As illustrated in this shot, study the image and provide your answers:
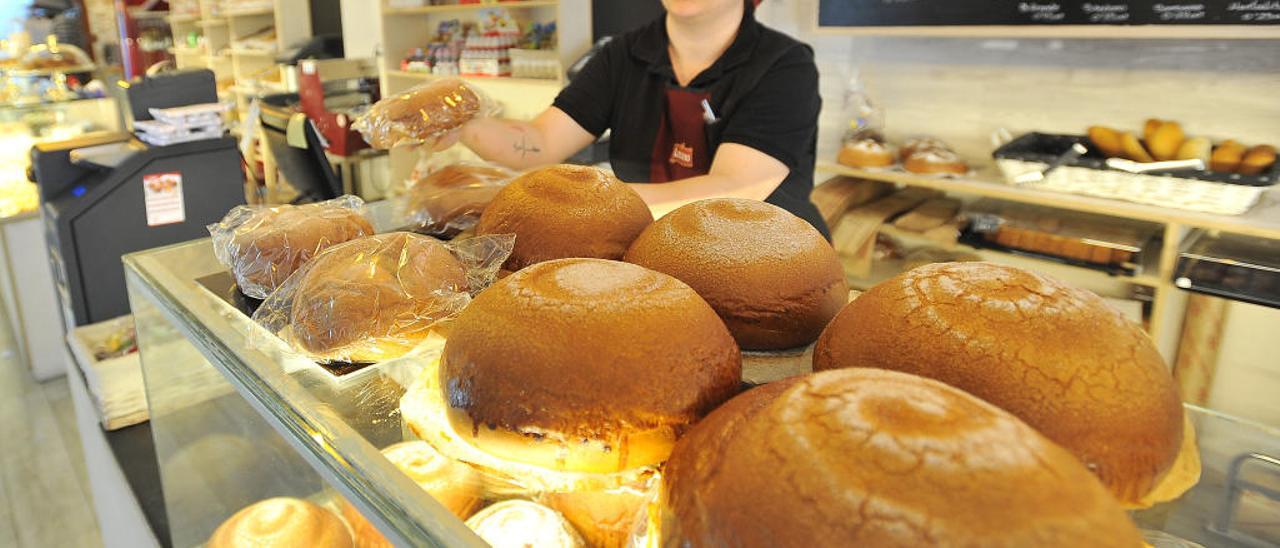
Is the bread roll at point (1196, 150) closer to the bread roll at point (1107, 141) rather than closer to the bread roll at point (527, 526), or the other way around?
the bread roll at point (1107, 141)

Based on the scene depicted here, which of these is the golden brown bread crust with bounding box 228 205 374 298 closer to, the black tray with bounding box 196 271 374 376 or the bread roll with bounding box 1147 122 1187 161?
the black tray with bounding box 196 271 374 376

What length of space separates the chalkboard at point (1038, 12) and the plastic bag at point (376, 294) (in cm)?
231

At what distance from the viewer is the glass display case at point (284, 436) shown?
1.84 ft

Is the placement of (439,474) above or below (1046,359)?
below

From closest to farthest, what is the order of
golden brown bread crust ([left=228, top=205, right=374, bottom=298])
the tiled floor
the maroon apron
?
golden brown bread crust ([left=228, top=205, right=374, bottom=298]), the maroon apron, the tiled floor

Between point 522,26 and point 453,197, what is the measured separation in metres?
3.25

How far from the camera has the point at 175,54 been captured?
8.16 m

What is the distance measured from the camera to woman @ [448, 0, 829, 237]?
1.75 metres

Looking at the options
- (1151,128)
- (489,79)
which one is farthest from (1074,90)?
(489,79)

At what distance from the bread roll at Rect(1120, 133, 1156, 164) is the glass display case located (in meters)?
2.11

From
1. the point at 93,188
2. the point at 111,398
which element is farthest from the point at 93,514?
the point at 93,188

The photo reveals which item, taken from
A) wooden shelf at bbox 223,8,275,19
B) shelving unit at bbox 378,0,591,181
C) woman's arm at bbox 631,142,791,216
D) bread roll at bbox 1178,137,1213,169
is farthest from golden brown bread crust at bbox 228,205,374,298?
wooden shelf at bbox 223,8,275,19

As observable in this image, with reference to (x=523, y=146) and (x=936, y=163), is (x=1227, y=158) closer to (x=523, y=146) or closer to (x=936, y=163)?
(x=936, y=163)

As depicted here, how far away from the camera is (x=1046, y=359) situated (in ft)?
1.53
